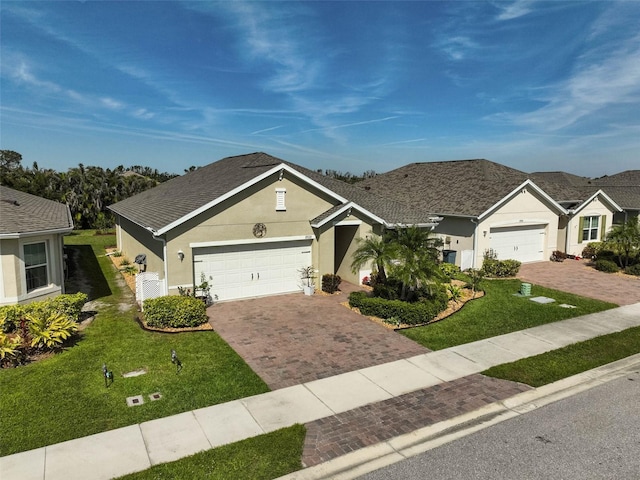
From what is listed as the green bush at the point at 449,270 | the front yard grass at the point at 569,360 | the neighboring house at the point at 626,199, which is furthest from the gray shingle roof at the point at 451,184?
the front yard grass at the point at 569,360

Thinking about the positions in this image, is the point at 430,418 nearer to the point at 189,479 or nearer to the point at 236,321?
the point at 189,479

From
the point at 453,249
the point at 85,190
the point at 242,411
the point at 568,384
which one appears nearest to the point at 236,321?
the point at 242,411

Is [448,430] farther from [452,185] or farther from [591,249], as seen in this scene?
[591,249]

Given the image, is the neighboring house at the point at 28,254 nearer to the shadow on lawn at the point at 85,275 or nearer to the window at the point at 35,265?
the window at the point at 35,265

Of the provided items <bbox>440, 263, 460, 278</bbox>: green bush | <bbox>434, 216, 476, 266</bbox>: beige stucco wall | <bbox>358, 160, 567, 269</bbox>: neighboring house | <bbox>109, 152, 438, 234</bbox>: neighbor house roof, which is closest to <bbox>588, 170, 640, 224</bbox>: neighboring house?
<bbox>358, 160, 567, 269</bbox>: neighboring house

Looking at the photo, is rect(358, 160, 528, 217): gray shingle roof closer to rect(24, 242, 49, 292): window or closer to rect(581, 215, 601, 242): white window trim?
rect(581, 215, 601, 242): white window trim

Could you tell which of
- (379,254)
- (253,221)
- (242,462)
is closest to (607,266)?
(379,254)

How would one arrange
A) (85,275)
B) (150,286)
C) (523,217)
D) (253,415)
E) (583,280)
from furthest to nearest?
(523,217) < (85,275) < (583,280) < (150,286) < (253,415)
